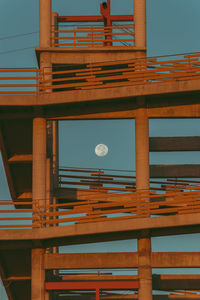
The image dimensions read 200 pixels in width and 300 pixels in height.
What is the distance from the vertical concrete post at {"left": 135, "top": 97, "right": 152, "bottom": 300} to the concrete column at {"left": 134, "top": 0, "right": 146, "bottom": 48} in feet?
22.0

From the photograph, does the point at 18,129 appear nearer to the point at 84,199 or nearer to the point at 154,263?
the point at 84,199

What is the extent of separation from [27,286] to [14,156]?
291 inches

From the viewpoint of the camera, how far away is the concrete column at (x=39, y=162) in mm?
39594

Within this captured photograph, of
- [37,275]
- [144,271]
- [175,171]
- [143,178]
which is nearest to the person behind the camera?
[144,271]

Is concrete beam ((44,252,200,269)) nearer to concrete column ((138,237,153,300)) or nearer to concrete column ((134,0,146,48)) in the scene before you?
concrete column ((138,237,153,300))

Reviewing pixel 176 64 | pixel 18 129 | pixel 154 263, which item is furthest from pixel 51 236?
pixel 176 64

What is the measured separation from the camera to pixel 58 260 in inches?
1495

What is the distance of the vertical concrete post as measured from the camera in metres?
37.1

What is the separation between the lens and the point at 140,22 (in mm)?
44875

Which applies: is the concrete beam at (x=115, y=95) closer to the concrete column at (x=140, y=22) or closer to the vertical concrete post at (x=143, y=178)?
the vertical concrete post at (x=143, y=178)

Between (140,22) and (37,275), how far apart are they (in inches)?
636

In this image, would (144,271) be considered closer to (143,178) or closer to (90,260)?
(90,260)

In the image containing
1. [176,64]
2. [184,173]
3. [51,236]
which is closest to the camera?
[51,236]

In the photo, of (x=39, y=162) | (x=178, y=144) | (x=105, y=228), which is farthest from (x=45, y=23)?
(x=105, y=228)
